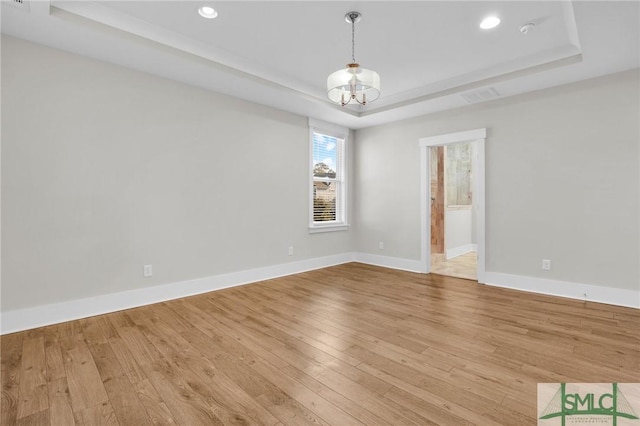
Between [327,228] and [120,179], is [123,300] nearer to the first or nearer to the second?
[120,179]

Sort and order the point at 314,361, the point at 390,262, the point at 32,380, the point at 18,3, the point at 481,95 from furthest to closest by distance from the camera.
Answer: the point at 390,262 → the point at 481,95 → the point at 18,3 → the point at 314,361 → the point at 32,380

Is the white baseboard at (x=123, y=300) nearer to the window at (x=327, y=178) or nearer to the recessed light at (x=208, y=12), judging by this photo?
the window at (x=327, y=178)

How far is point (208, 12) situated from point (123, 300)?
3020mm

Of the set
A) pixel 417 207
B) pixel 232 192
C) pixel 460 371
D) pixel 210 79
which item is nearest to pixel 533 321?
pixel 460 371

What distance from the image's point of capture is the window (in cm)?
541

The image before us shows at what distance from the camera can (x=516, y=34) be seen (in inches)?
117

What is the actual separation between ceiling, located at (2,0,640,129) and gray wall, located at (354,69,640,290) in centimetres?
29

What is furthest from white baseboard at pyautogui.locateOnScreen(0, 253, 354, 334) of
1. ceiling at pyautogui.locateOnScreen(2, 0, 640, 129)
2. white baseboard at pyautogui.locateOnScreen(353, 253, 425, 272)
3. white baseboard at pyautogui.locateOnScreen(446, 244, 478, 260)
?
white baseboard at pyautogui.locateOnScreen(446, 244, 478, 260)

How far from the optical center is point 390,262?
553 centimetres

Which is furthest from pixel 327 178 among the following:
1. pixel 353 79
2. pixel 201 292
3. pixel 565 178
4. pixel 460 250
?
pixel 460 250

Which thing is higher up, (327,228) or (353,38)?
(353,38)

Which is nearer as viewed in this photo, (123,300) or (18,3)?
(18,3)

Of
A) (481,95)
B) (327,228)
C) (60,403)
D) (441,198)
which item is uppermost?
(481,95)

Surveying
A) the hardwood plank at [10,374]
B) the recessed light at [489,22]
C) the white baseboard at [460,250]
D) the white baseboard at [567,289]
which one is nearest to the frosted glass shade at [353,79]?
the recessed light at [489,22]
